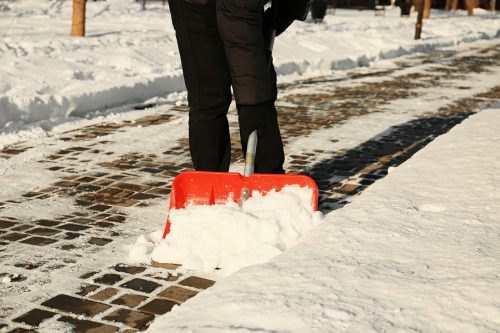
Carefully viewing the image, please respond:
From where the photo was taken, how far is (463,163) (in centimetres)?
487

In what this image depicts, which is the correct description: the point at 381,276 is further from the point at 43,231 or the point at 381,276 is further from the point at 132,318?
the point at 43,231

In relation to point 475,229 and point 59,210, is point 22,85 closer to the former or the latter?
point 59,210

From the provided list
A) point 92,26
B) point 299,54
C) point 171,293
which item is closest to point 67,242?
point 171,293

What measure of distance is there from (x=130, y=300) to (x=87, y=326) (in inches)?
11.4

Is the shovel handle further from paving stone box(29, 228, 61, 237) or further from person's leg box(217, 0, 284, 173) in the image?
paving stone box(29, 228, 61, 237)

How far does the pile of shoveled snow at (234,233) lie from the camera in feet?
11.2

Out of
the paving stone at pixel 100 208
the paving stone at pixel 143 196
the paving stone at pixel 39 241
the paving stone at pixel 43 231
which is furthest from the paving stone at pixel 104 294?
the paving stone at pixel 143 196

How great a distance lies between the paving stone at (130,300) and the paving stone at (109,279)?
18cm

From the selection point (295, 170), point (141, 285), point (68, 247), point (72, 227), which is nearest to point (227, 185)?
point (141, 285)

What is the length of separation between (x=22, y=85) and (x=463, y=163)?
501 cm

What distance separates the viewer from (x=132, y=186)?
5.02 meters

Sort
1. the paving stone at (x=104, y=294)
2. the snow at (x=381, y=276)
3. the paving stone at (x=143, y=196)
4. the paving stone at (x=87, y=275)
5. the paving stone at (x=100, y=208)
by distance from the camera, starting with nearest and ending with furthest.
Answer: the snow at (x=381, y=276), the paving stone at (x=104, y=294), the paving stone at (x=87, y=275), the paving stone at (x=100, y=208), the paving stone at (x=143, y=196)

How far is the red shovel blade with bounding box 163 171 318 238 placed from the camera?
12.1 ft

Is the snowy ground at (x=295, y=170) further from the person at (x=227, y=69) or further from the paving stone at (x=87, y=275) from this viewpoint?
the person at (x=227, y=69)
